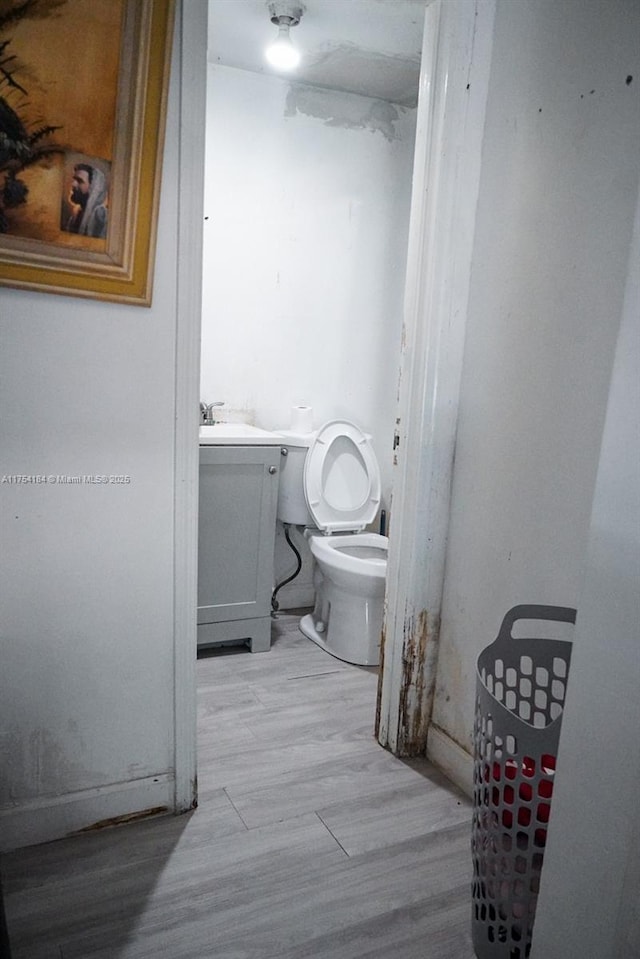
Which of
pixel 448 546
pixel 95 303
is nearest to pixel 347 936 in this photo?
pixel 448 546

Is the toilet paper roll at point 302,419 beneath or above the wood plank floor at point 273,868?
above

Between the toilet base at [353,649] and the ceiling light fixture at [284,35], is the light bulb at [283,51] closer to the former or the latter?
the ceiling light fixture at [284,35]

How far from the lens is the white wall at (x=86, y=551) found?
4.17 ft

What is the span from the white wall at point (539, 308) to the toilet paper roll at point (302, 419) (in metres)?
1.09

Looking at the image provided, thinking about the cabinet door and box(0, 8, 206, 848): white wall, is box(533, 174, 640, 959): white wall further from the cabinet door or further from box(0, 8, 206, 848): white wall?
the cabinet door

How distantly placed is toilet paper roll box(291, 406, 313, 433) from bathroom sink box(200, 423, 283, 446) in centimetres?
26

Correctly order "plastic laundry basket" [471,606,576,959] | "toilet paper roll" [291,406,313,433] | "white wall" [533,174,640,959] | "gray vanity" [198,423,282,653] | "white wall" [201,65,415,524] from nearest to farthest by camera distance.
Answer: "white wall" [533,174,640,959] → "plastic laundry basket" [471,606,576,959] → "gray vanity" [198,423,282,653] → "white wall" [201,65,415,524] → "toilet paper roll" [291,406,313,433]

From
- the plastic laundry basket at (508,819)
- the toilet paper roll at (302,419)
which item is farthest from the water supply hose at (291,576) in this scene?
the plastic laundry basket at (508,819)

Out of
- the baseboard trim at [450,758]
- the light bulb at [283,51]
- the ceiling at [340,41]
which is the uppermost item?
the ceiling at [340,41]

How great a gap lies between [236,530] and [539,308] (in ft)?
4.49

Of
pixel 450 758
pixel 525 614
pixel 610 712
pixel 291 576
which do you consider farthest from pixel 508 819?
pixel 291 576

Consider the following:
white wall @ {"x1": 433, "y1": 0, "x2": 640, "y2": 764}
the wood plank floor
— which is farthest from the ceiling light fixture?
the wood plank floor

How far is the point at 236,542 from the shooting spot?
2.34 meters

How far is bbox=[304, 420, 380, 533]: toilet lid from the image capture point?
2572mm
